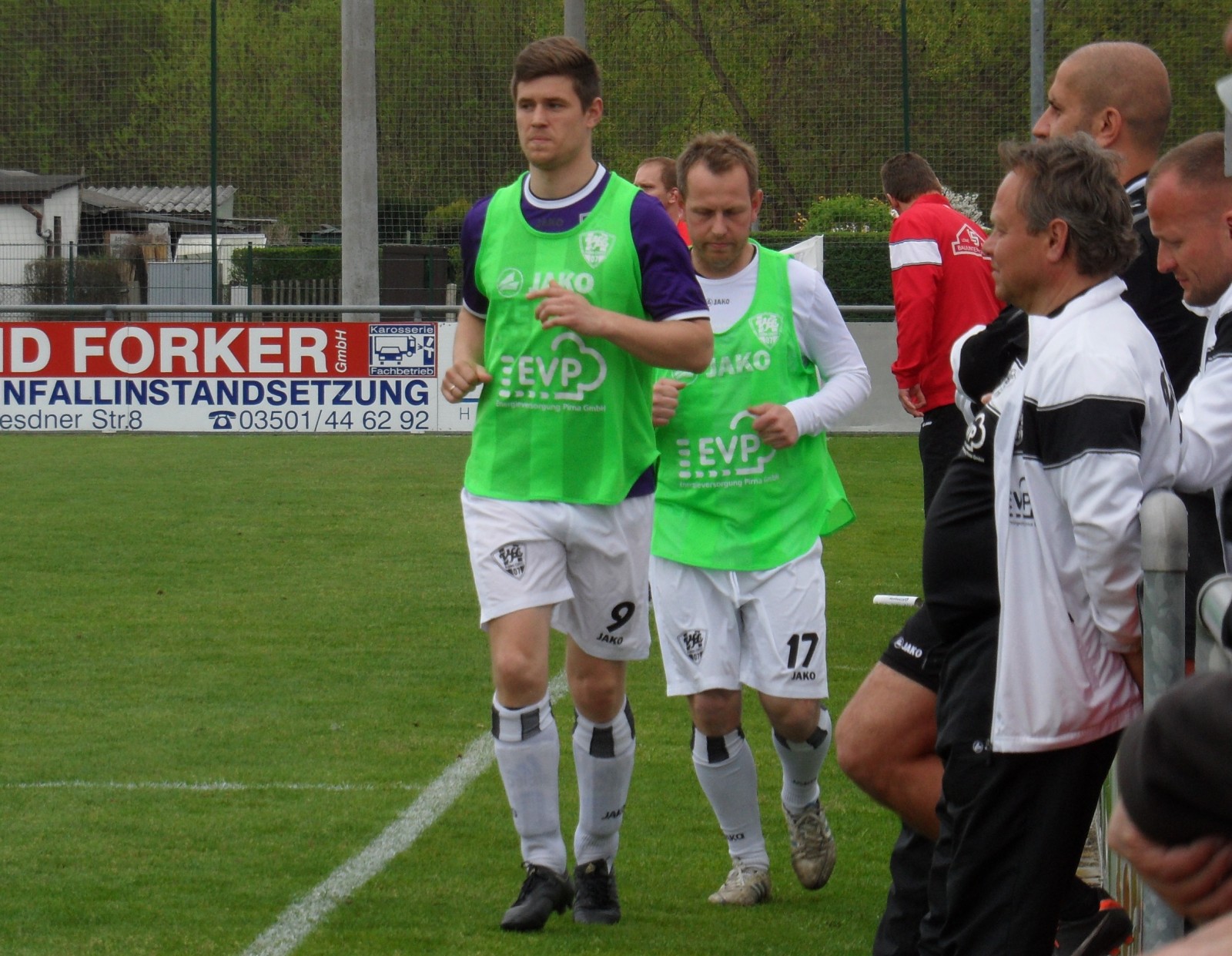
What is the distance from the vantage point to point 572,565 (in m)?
4.66

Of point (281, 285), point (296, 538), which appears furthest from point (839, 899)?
point (281, 285)

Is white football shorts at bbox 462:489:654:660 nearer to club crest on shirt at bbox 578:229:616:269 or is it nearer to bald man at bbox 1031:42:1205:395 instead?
club crest on shirt at bbox 578:229:616:269

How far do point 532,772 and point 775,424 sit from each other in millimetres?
1181

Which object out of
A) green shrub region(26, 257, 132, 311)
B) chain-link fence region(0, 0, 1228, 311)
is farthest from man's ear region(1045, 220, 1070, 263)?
green shrub region(26, 257, 132, 311)

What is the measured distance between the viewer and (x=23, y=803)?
223 inches

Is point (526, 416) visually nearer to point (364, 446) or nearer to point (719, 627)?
point (719, 627)

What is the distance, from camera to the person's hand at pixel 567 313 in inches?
169

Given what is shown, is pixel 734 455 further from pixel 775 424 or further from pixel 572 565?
pixel 572 565

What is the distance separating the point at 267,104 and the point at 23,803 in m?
21.2

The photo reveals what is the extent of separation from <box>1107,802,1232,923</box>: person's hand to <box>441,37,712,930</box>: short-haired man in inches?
114

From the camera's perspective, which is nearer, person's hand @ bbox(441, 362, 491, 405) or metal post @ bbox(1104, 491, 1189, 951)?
metal post @ bbox(1104, 491, 1189, 951)

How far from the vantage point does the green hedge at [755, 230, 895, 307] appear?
71.7 ft

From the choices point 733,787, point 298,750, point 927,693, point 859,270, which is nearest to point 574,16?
point 859,270

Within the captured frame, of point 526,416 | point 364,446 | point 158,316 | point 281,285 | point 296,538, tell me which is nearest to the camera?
point 526,416
